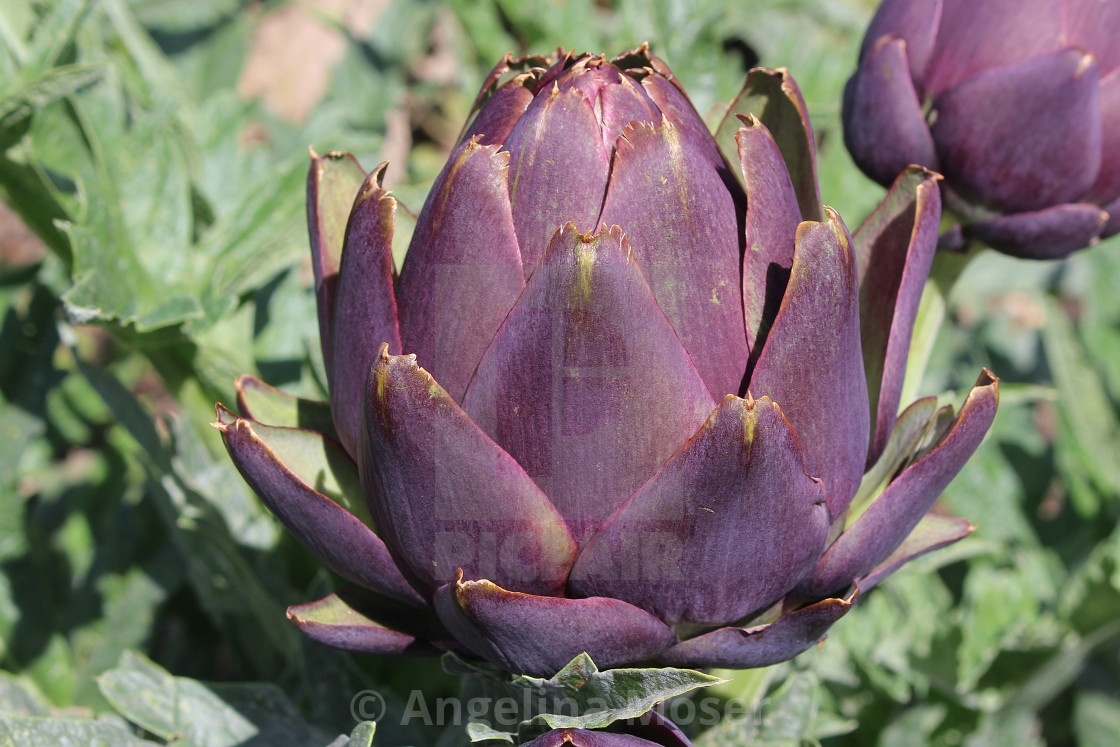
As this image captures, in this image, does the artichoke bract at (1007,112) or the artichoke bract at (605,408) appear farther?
the artichoke bract at (1007,112)

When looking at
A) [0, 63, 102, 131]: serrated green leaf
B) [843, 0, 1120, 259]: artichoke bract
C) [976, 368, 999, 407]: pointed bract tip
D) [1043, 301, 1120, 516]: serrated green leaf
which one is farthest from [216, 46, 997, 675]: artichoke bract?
[1043, 301, 1120, 516]: serrated green leaf

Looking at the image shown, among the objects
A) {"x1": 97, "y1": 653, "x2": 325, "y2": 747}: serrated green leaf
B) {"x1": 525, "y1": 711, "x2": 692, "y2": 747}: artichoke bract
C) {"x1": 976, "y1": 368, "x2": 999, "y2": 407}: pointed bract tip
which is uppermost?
{"x1": 976, "y1": 368, "x2": 999, "y2": 407}: pointed bract tip

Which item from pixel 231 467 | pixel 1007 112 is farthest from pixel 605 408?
pixel 231 467

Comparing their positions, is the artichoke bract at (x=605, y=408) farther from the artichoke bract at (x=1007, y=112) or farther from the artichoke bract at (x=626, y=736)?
the artichoke bract at (x=1007, y=112)

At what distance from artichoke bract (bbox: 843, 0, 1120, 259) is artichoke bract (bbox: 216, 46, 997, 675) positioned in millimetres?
229

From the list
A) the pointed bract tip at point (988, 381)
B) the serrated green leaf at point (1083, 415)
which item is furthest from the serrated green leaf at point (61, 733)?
the serrated green leaf at point (1083, 415)

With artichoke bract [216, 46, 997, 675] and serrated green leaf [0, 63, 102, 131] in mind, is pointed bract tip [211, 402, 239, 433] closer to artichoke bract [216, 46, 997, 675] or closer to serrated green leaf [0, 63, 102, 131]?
artichoke bract [216, 46, 997, 675]

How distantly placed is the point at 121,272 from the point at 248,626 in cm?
41

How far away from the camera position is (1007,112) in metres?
0.84

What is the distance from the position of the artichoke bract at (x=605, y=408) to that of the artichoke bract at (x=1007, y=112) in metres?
0.23

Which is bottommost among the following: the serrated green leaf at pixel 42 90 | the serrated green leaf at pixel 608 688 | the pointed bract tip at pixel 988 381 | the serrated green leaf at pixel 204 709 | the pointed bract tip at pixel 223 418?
the serrated green leaf at pixel 204 709

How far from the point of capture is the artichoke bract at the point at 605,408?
57 centimetres

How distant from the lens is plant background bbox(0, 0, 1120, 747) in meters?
0.96

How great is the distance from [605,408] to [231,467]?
599 mm
